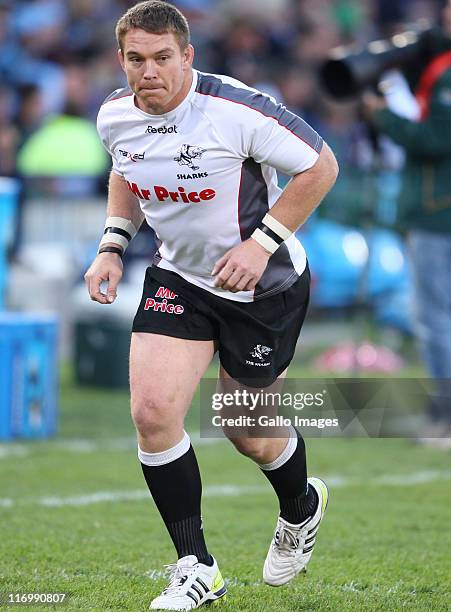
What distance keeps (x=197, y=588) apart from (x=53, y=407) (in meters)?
4.06

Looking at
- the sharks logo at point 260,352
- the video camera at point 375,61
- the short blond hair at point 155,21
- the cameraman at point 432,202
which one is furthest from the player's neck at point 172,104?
the cameraman at point 432,202

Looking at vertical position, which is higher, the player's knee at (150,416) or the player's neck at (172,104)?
the player's neck at (172,104)

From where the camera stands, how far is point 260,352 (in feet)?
14.3

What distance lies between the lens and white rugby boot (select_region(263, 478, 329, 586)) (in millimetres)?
4453

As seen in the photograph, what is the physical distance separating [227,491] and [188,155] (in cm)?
277

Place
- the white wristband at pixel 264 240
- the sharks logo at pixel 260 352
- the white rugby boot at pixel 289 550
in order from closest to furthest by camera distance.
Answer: the white wristband at pixel 264 240 < the sharks logo at pixel 260 352 < the white rugby boot at pixel 289 550

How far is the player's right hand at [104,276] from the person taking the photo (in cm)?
423

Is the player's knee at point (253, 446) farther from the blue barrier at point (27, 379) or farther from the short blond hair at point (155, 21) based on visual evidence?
the blue barrier at point (27, 379)

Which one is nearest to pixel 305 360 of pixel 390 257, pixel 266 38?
pixel 390 257

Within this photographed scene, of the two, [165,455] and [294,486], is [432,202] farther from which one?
[165,455]

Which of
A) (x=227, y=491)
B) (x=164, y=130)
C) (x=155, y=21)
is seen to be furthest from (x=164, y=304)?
(x=227, y=491)

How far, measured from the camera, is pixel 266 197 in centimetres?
430

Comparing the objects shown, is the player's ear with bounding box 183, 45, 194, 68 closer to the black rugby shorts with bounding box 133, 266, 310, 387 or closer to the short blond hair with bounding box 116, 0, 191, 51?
the short blond hair with bounding box 116, 0, 191, 51

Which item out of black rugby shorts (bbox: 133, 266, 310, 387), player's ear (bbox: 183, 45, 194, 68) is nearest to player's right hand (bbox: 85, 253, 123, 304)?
black rugby shorts (bbox: 133, 266, 310, 387)
